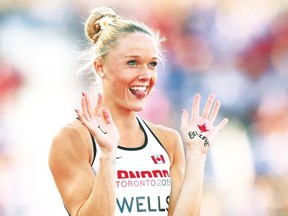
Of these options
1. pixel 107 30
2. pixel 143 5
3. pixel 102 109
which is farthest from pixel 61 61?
pixel 102 109

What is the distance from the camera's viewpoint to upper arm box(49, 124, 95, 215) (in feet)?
7.99

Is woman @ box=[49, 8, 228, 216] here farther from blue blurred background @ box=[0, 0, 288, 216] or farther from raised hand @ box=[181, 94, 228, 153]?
blue blurred background @ box=[0, 0, 288, 216]

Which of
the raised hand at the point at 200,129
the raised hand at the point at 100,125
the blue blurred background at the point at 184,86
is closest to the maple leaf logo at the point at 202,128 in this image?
the raised hand at the point at 200,129

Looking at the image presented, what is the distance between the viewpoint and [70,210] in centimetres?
245

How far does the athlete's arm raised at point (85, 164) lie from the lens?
2.27 meters

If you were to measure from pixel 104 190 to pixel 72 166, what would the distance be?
0.27 m

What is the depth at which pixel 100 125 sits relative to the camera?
7.64 ft

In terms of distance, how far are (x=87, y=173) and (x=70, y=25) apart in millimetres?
4333

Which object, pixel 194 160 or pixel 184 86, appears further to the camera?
pixel 184 86

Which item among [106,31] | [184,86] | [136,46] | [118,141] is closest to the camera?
[118,141]

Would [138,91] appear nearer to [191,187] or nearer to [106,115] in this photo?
[106,115]

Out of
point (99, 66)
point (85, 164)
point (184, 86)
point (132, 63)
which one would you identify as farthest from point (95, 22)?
point (184, 86)

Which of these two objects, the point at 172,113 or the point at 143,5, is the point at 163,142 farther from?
the point at 143,5

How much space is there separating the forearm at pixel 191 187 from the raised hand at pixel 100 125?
463mm
